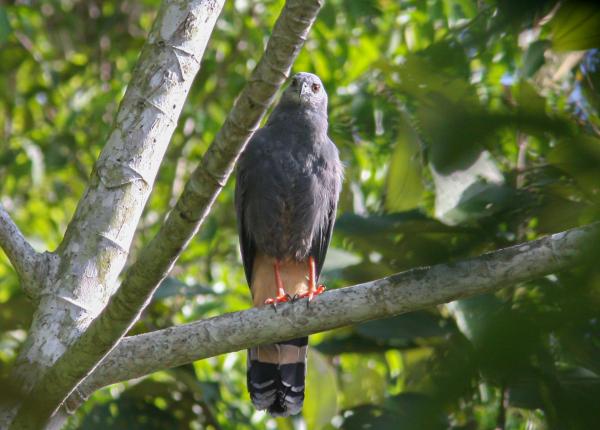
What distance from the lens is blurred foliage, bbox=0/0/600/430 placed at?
2.56 ft

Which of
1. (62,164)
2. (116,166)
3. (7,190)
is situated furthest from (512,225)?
(7,190)

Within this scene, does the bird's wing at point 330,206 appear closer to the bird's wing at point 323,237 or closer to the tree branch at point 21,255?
the bird's wing at point 323,237

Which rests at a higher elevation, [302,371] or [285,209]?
[285,209]

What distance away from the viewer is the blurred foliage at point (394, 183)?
0.78 meters

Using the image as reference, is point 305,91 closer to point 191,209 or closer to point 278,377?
point 278,377

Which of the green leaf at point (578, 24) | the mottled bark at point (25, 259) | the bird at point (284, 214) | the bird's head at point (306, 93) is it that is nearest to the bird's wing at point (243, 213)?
the bird at point (284, 214)

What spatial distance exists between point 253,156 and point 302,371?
129cm

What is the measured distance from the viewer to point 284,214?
4.71 metres

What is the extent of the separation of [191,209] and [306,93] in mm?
2539

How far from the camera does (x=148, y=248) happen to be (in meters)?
2.76

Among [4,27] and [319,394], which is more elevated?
[4,27]

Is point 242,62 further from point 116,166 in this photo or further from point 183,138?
point 116,166

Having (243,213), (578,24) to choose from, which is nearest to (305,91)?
(243,213)

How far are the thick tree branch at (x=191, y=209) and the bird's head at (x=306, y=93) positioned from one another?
2.42 metres
